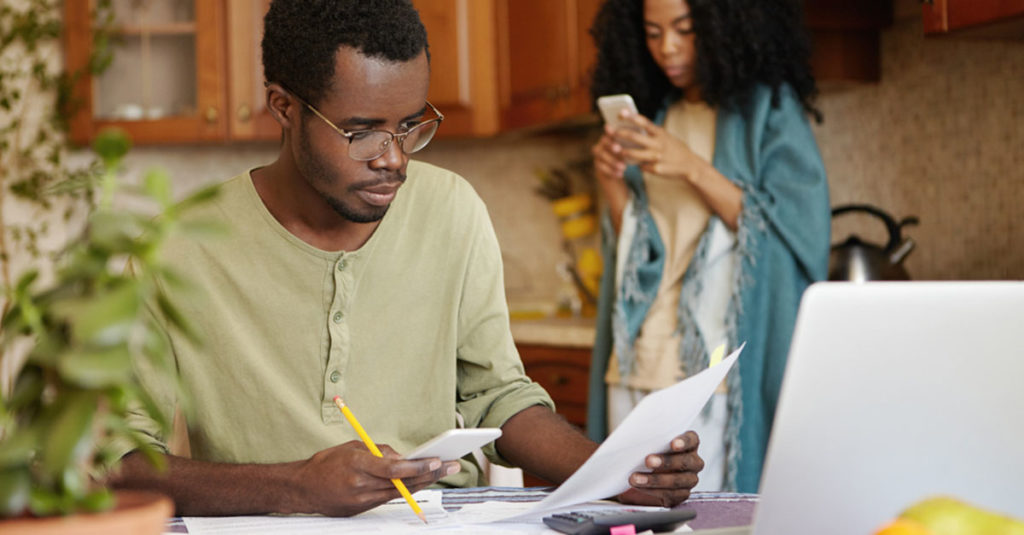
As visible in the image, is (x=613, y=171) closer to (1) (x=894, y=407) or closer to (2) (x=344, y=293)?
(2) (x=344, y=293)

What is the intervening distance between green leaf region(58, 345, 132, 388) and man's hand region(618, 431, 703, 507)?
0.66 m

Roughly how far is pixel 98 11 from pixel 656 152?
83.2 inches

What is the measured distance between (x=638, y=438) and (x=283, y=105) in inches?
27.1

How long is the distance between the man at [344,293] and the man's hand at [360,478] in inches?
10.8

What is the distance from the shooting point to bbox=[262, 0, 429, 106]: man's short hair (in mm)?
1300

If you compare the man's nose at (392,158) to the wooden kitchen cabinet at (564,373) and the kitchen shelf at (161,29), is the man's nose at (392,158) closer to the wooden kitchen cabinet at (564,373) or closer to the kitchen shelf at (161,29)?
the wooden kitchen cabinet at (564,373)

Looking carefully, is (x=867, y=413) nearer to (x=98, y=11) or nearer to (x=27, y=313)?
(x=27, y=313)

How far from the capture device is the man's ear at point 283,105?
137 cm

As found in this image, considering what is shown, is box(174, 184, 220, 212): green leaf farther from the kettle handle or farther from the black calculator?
the kettle handle

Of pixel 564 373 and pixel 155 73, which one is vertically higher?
pixel 155 73

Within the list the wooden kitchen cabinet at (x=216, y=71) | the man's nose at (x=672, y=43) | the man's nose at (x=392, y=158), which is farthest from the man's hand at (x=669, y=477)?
the wooden kitchen cabinet at (x=216, y=71)

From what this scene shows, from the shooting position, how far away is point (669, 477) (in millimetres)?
1066

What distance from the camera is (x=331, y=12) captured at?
1324 mm

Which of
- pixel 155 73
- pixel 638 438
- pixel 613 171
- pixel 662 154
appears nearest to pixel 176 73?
pixel 155 73
